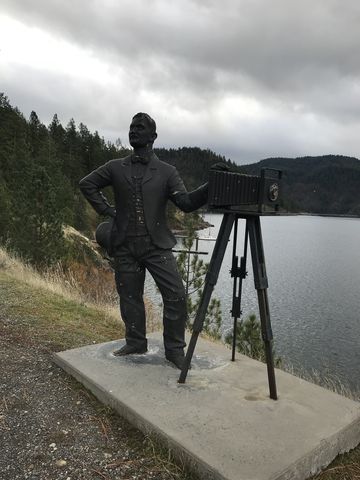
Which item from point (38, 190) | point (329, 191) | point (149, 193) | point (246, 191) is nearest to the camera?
point (246, 191)

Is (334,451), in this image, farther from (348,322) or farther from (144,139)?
(348,322)

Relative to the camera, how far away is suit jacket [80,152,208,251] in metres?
4.27

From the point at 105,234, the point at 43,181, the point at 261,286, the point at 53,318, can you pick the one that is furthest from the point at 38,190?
the point at 261,286

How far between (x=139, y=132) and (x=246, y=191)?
138 centimetres

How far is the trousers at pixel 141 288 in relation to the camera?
4.31 meters

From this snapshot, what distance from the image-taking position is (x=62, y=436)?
3.24 metres

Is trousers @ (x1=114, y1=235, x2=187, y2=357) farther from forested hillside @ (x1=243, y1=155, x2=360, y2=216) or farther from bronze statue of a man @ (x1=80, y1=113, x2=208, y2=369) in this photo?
forested hillside @ (x1=243, y1=155, x2=360, y2=216)

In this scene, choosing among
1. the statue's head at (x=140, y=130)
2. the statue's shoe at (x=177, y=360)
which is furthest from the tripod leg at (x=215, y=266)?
the statue's head at (x=140, y=130)

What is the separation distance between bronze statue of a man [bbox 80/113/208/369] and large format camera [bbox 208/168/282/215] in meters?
0.47

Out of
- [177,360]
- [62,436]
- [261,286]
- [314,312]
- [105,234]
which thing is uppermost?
[105,234]

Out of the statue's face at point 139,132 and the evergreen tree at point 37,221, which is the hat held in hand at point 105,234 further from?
the evergreen tree at point 37,221

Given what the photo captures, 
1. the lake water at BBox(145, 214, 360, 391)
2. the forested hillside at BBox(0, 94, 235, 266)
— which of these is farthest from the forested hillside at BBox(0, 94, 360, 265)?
the lake water at BBox(145, 214, 360, 391)

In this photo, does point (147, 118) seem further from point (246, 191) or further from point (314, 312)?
point (314, 312)

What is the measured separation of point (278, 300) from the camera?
20.2 metres
